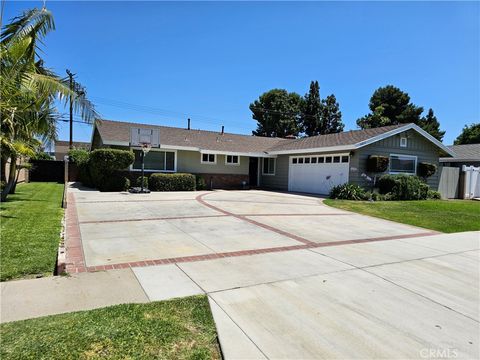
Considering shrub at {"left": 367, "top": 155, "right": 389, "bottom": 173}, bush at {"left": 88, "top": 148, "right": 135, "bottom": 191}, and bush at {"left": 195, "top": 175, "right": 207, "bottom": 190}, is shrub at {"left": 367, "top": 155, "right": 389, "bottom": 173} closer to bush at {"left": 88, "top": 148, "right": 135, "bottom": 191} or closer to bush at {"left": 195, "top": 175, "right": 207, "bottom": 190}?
bush at {"left": 195, "top": 175, "right": 207, "bottom": 190}

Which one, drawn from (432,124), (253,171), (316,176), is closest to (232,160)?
(253,171)

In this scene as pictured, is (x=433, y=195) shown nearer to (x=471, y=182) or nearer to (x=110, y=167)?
(x=471, y=182)

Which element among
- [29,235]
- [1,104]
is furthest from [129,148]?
[29,235]

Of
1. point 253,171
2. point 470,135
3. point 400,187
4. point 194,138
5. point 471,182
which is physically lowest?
point 400,187

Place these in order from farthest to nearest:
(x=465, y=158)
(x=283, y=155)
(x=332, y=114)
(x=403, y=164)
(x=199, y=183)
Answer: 1. (x=332, y=114)
2. (x=465, y=158)
3. (x=283, y=155)
4. (x=199, y=183)
5. (x=403, y=164)

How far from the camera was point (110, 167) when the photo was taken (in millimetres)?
17078

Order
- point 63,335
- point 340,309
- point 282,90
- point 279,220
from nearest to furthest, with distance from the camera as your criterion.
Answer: point 63,335
point 340,309
point 279,220
point 282,90

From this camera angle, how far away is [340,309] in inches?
148

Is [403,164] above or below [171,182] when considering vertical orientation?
above

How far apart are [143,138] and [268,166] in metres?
9.77

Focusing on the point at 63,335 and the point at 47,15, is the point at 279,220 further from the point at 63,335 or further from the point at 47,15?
the point at 47,15

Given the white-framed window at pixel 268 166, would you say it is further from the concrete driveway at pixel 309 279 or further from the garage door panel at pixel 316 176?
the concrete driveway at pixel 309 279

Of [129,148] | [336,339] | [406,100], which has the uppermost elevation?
[406,100]

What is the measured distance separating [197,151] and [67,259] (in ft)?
54.0
